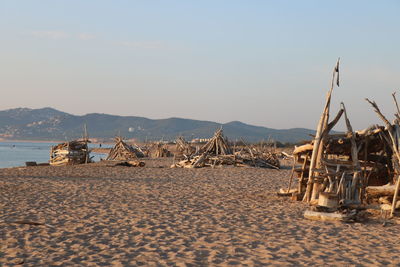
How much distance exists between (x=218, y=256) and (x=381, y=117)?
222 inches

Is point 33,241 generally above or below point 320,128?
below

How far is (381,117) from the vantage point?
10.2 metres

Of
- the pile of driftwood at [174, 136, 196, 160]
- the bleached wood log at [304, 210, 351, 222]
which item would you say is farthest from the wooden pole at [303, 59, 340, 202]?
the pile of driftwood at [174, 136, 196, 160]

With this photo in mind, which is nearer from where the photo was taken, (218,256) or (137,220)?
(218,256)

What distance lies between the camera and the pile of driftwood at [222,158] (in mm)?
23062

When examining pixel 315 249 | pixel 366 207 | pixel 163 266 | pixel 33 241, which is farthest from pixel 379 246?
pixel 33 241

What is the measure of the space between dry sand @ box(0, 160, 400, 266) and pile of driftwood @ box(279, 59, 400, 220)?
0.53m

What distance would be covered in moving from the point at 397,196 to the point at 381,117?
170cm

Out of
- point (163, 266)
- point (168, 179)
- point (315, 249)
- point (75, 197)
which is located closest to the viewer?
point (163, 266)

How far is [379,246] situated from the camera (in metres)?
7.04

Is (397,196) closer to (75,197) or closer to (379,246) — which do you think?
(379,246)

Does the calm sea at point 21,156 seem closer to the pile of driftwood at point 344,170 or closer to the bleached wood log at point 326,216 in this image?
the pile of driftwood at point 344,170

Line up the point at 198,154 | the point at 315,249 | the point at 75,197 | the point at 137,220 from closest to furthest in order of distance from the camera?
the point at 315,249, the point at 137,220, the point at 75,197, the point at 198,154

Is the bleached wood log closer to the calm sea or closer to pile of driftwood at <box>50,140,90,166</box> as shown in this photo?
pile of driftwood at <box>50,140,90,166</box>
